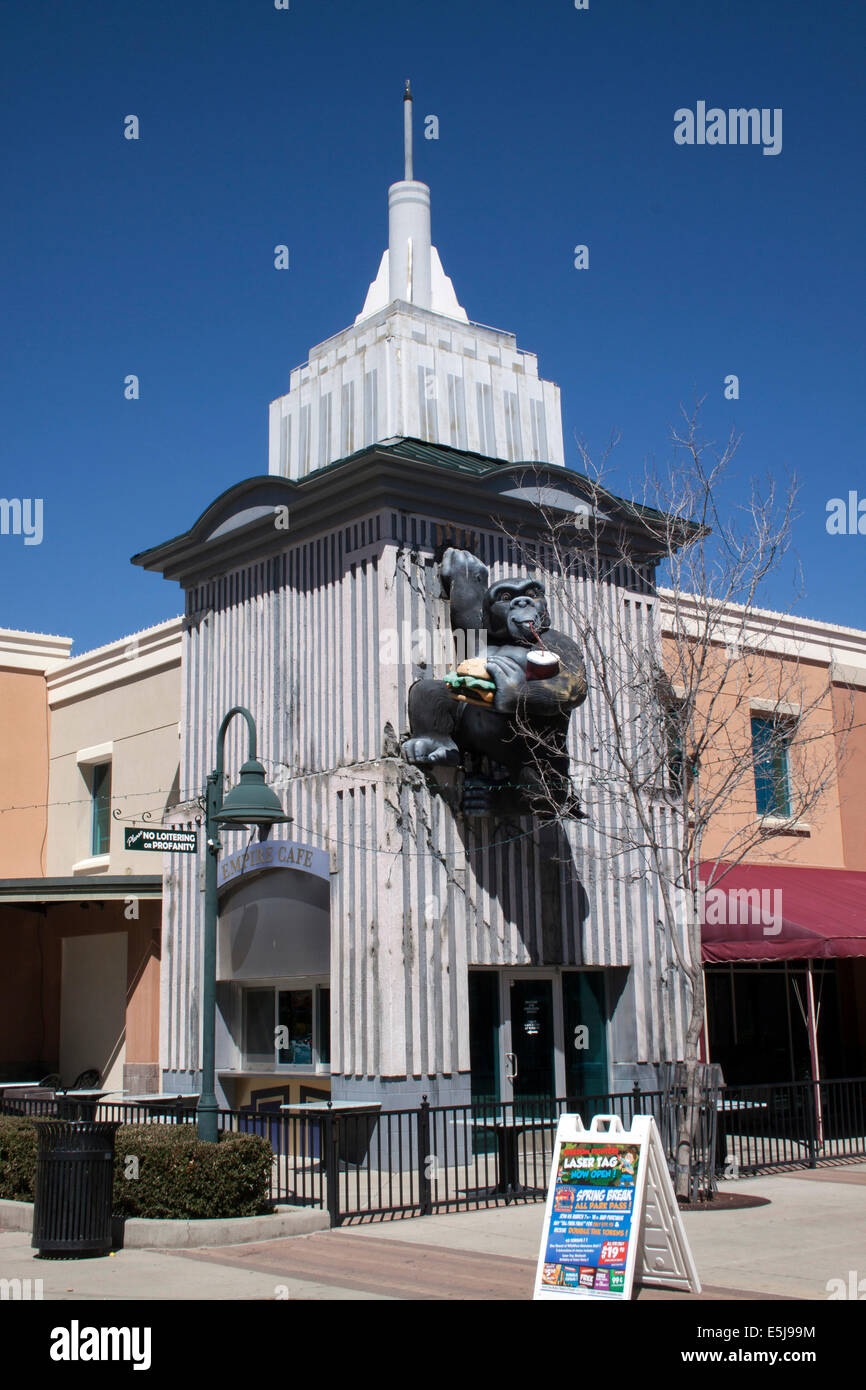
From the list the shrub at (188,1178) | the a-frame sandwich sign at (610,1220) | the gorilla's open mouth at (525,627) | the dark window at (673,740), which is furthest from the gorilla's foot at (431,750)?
the a-frame sandwich sign at (610,1220)

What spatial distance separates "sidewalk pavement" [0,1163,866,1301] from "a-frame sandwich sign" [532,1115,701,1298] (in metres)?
0.29

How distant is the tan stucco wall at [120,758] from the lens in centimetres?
2381

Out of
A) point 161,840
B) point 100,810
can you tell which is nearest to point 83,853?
point 100,810

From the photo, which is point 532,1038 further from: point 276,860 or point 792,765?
point 792,765

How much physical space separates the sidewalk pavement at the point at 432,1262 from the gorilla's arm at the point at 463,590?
23.8ft

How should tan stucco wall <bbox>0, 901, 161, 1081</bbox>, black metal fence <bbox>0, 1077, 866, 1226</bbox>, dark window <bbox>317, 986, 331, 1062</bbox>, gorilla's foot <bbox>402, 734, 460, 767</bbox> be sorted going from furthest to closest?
tan stucco wall <bbox>0, 901, 161, 1081</bbox>, dark window <bbox>317, 986, 331, 1062</bbox>, gorilla's foot <bbox>402, 734, 460, 767</bbox>, black metal fence <bbox>0, 1077, 866, 1226</bbox>

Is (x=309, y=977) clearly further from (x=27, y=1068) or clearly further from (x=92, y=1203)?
(x=27, y=1068)

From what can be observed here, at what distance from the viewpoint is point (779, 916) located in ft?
63.5

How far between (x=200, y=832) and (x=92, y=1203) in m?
9.48

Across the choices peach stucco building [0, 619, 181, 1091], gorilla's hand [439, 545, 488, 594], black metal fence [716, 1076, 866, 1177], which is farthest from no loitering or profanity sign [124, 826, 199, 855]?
peach stucco building [0, 619, 181, 1091]

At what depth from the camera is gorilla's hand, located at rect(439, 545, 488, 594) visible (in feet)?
57.4

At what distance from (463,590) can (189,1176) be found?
829cm

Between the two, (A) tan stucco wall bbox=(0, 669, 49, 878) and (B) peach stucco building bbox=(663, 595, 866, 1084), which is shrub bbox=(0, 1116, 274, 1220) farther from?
(A) tan stucco wall bbox=(0, 669, 49, 878)
